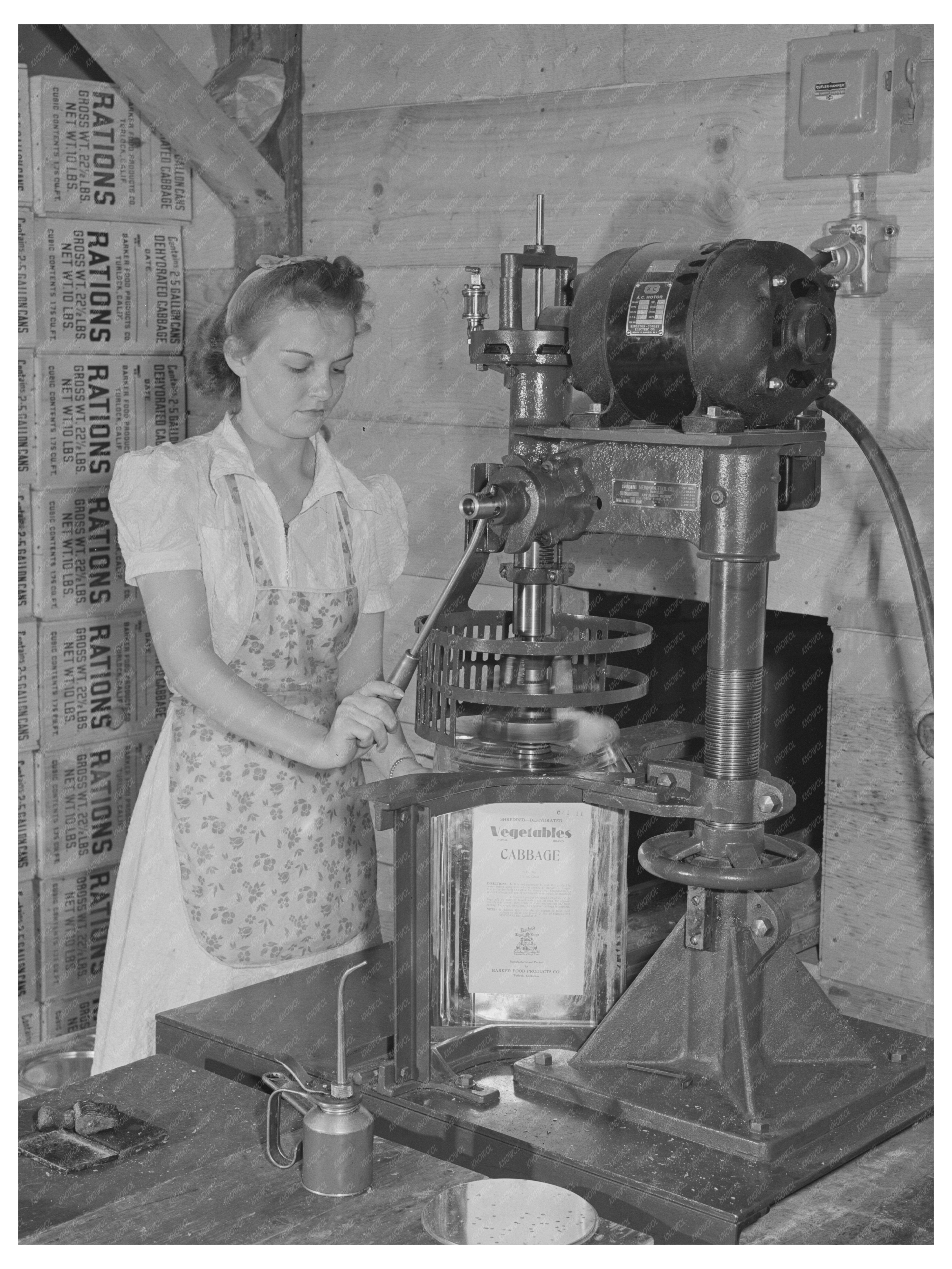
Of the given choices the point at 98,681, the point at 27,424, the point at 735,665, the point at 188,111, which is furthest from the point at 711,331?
the point at 98,681

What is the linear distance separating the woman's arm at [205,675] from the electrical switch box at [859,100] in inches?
38.8

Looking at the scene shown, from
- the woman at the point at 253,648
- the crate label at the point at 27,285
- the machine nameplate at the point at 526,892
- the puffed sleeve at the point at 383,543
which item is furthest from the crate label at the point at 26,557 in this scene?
the machine nameplate at the point at 526,892

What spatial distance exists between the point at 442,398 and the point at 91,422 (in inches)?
36.9

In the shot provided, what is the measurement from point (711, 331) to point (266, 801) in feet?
3.82

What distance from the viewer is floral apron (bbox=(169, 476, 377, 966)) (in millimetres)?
2230

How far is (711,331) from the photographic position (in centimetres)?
139

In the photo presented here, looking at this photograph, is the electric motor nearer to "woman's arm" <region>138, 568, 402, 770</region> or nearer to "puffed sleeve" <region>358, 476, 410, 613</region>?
"woman's arm" <region>138, 568, 402, 770</region>

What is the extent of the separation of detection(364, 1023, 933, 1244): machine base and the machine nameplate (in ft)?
0.31

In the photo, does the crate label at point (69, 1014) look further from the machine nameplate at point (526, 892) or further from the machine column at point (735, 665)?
the machine column at point (735, 665)

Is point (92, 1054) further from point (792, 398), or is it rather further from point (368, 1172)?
point (792, 398)

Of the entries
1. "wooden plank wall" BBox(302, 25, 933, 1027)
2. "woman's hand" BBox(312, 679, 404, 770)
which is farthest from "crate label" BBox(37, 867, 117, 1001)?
"woman's hand" BBox(312, 679, 404, 770)

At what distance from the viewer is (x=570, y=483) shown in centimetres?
149

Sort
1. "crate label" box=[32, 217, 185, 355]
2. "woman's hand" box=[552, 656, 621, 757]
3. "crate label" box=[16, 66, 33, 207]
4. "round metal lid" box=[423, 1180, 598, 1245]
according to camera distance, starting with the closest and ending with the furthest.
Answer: "round metal lid" box=[423, 1180, 598, 1245]
"woman's hand" box=[552, 656, 621, 757]
"crate label" box=[16, 66, 33, 207]
"crate label" box=[32, 217, 185, 355]

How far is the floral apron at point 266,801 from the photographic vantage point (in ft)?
7.32
